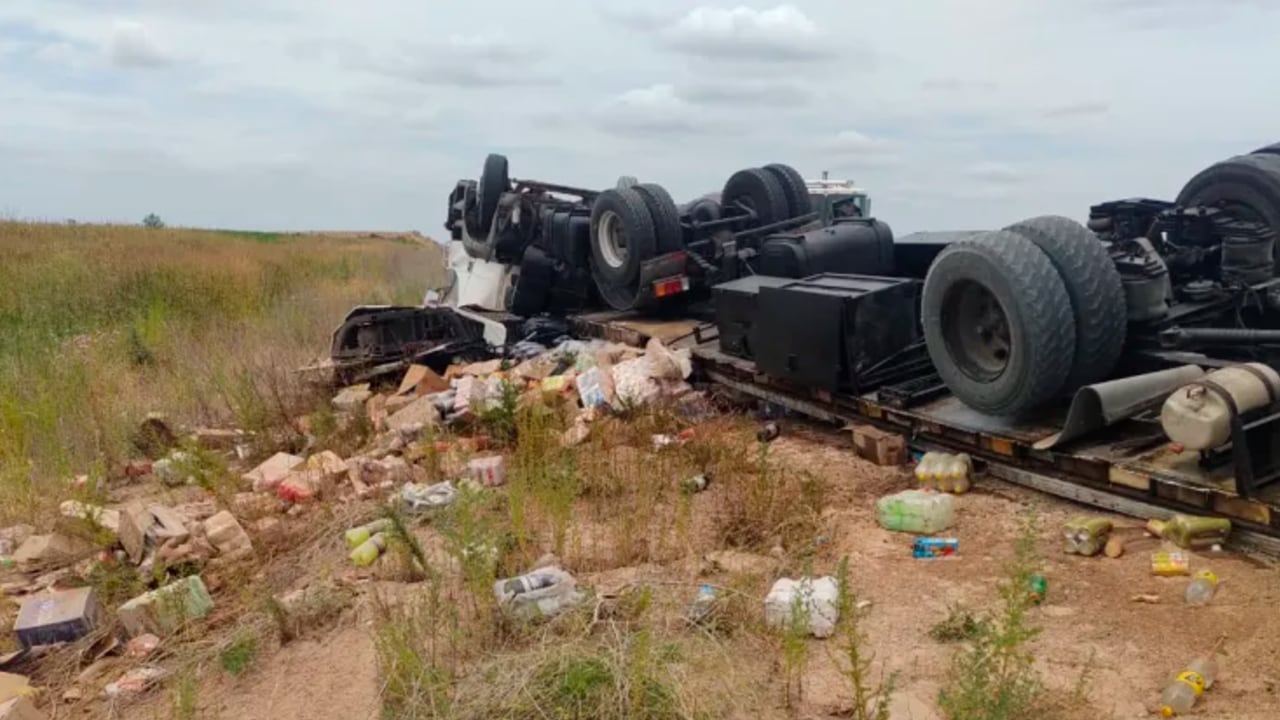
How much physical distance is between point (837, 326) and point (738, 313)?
3.84ft

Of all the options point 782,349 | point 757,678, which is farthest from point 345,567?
point 782,349

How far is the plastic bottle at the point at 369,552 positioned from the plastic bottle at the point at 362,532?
0.09m

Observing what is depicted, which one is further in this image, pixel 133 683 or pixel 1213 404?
pixel 1213 404

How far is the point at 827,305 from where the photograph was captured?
582 cm

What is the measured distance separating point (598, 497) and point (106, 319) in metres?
9.15

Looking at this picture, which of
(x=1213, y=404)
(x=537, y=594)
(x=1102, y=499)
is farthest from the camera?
(x=1102, y=499)

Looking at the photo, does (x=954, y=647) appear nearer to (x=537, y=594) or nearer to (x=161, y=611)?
(x=537, y=594)

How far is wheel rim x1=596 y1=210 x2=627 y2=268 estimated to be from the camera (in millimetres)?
8742

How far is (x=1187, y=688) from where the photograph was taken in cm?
301

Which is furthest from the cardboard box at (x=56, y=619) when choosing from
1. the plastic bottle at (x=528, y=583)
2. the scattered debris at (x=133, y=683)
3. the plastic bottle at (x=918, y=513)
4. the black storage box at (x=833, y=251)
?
the black storage box at (x=833, y=251)

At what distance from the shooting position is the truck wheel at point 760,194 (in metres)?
8.82

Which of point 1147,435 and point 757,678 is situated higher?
point 1147,435

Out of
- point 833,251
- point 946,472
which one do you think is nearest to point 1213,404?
point 946,472

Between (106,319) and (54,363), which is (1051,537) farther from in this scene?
(106,319)
